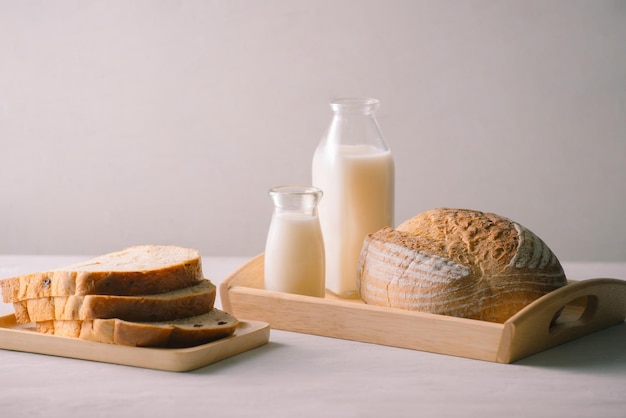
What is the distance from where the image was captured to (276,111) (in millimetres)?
3479

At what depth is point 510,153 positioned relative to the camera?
11.3 feet

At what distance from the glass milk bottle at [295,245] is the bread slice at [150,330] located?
Result: 23 centimetres

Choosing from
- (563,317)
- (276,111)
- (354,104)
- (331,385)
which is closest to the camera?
(331,385)

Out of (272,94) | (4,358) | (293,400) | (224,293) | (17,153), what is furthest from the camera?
(17,153)

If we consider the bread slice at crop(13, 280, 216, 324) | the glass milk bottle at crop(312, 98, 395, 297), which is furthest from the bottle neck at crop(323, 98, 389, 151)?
the bread slice at crop(13, 280, 216, 324)

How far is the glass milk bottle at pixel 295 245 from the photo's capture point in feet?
5.64

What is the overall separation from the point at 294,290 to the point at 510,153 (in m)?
1.93

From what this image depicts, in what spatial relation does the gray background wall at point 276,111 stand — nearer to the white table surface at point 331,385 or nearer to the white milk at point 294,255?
the white milk at point 294,255

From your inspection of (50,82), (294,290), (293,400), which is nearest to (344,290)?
(294,290)

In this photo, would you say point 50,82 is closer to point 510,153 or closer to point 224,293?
point 510,153

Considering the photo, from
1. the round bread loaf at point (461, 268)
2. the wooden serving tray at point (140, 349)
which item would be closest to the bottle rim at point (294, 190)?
the round bread loaf at point (461, 268)

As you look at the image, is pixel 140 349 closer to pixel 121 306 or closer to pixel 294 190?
pixel 121 306

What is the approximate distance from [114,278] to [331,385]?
1.36 feet

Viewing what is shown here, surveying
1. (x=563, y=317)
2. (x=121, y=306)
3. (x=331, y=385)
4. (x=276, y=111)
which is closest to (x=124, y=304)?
(x=121, y=306)
